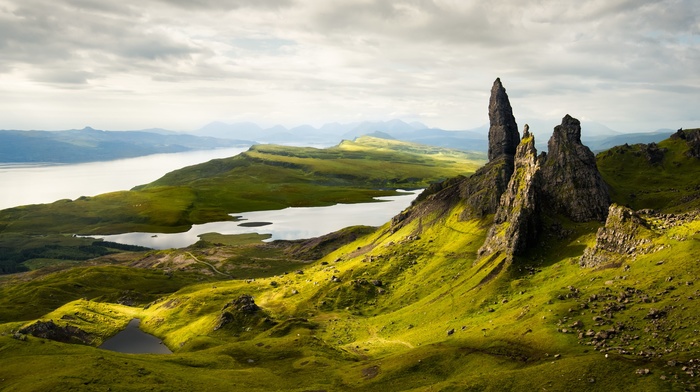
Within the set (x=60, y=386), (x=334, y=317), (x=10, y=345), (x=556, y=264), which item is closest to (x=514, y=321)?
(x=556, y=264)

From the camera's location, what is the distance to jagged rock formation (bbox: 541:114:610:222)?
128625mm

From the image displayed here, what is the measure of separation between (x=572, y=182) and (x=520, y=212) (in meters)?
26.1

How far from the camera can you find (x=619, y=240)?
96375mm

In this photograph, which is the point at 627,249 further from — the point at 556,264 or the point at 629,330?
the point at 629,330

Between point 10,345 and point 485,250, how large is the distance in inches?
4727

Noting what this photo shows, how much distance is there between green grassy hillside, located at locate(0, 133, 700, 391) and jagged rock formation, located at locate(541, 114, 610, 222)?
7514mm

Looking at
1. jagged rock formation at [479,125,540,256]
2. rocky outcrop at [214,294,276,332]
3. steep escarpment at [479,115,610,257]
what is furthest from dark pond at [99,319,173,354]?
steep escarpment at [479,115,610,257]

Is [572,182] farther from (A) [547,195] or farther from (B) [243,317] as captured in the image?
(B) [243,317]

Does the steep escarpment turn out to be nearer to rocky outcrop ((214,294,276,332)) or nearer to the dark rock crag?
the dark rock crag

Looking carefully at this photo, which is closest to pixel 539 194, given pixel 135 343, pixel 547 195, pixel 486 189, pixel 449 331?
pixel 547 195

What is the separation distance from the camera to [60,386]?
71.9 m

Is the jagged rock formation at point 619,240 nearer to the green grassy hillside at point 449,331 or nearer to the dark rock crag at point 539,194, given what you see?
the green grassy hillside at point 449,331

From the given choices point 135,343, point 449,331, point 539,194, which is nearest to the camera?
point 449,331

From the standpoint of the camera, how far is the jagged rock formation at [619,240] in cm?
9244
